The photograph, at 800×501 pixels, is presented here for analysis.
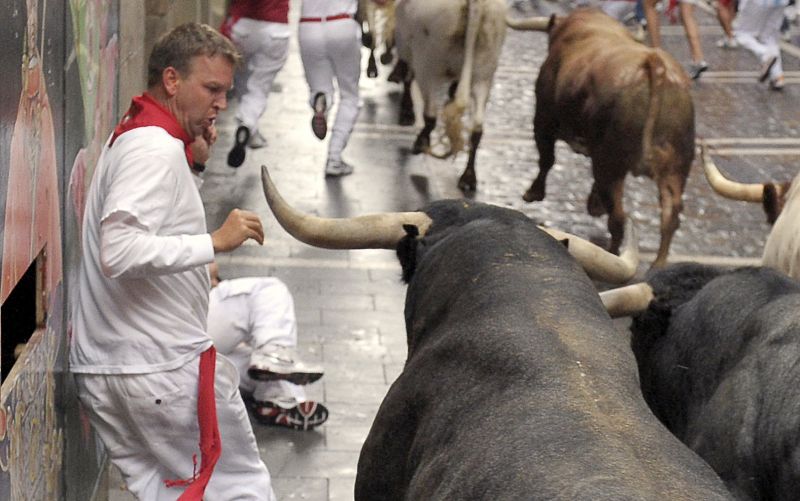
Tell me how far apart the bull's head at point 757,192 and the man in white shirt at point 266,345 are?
223 cm

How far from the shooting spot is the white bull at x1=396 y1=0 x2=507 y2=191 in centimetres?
1239

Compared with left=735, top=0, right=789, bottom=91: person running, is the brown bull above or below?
above

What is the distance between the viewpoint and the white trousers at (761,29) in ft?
57.7

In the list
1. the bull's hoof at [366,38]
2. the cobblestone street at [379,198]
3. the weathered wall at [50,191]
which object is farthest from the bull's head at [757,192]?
the bull's hoof at [366,38]

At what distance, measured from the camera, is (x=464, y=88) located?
12375 mm

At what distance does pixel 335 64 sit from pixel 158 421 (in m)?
7.41

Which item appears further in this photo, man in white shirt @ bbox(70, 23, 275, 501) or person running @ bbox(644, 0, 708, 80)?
person running @ bbox(644, 0, 708, 80)

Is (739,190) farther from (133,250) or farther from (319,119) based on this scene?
(319,119)

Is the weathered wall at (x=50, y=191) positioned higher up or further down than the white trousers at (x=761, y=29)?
higher up

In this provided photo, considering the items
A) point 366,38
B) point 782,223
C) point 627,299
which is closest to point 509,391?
point 627,299

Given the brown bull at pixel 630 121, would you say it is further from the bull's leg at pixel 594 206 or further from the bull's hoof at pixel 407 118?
the bull's hoof at pixel 407 118

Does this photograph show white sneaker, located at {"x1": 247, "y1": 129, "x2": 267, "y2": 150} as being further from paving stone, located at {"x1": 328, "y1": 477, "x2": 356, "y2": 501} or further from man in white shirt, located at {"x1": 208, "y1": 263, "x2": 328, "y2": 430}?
paving stone, located at {"x1": 328, "y1": 477, "x2": 356, "y2": 501}

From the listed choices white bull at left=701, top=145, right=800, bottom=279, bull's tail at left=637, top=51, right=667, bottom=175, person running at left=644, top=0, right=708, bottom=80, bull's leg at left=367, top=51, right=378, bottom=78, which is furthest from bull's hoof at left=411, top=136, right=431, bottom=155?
white bull at left=701, top=145, right=800, bottom=279

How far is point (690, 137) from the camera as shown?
10617 mm
